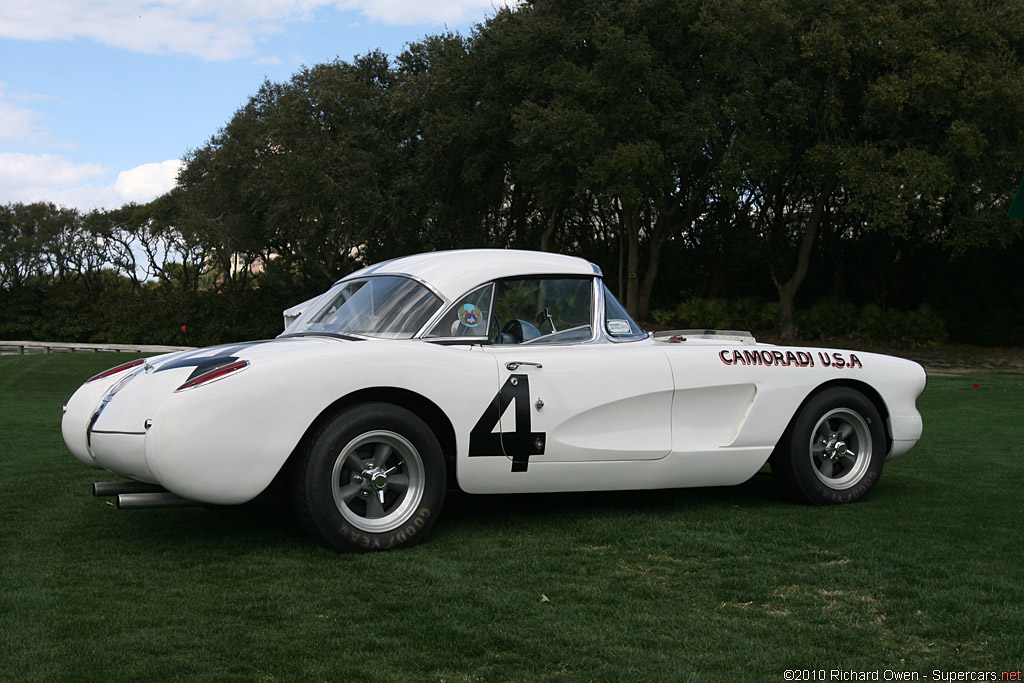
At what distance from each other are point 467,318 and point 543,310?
1.84 ft

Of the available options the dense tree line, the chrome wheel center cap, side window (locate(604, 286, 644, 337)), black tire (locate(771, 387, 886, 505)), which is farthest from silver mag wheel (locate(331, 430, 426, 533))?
the dense tree line

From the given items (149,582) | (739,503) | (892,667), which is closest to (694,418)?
(739,503)

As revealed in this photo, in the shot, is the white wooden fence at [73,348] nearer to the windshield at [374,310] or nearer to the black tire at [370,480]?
the windshield at [374,310]

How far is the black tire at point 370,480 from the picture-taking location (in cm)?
475

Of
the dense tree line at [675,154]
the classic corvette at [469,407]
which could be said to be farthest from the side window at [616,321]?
the dense tree line at [675,154]

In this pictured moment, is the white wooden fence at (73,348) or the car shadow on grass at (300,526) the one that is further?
the white wooden fence at (73,348)

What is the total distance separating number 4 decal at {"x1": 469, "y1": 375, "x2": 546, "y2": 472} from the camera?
17.2ft

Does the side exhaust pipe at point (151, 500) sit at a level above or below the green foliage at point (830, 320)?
below

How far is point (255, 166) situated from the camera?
3953 centimetres

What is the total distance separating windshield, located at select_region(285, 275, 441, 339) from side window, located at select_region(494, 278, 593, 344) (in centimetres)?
46

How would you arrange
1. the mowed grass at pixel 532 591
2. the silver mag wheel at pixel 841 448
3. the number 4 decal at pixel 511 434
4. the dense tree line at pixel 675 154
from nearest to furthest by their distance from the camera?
the mowed grass at pixel 532 591 < the number 4 decal at pixel 511 434 < the silver mag wheel at pixel 841 448 < the dense tree line at pixel 675 154

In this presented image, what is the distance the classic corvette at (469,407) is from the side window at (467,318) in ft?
0.04

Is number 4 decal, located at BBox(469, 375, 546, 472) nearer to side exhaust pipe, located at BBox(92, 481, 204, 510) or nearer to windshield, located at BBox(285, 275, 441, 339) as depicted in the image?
windshield, located at BBox(285, 275, 441, 339)

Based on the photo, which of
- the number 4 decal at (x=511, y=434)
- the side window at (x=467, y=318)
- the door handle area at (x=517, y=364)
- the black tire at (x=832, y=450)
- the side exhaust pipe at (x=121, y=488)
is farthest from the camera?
the black tire at (x=832, y=450)
